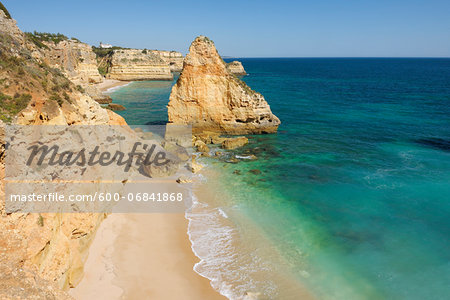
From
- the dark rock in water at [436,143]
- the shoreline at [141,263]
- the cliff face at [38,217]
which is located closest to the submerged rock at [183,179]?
the shoreline at [141,263]

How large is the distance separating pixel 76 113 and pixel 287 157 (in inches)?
665

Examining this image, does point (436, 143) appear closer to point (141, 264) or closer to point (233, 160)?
point (233, 160)

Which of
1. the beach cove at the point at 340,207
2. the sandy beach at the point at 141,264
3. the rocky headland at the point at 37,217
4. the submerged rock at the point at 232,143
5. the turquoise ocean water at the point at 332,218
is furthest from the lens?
the submerged rock at the point at 232,143

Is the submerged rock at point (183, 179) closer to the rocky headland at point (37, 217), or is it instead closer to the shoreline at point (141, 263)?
the shoreline at point (141, 263)

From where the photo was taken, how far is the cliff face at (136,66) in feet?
269

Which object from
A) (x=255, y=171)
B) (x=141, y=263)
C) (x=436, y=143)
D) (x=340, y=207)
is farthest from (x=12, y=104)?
(x=436, y=143)

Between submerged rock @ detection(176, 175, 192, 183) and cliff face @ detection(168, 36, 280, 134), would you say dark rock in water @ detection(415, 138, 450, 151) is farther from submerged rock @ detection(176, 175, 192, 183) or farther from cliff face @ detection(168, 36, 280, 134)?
submerged rock @ detection(176, 175, 192, 183)

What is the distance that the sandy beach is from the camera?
973 cm

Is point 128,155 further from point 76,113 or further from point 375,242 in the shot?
point 375,242

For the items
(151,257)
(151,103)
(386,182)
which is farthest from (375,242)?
(151,103)

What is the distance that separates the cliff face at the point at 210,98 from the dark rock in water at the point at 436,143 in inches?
614

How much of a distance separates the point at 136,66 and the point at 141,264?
82.4 m

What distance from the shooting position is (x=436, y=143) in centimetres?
2672

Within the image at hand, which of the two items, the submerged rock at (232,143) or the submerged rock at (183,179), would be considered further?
the submerged rock at (232,143)
